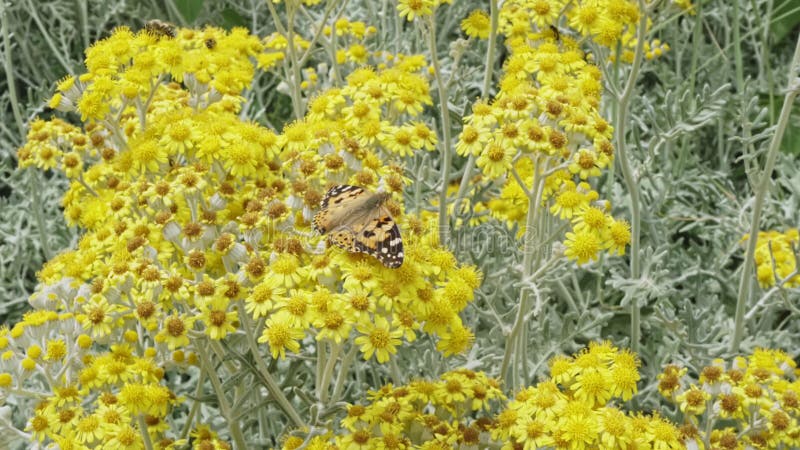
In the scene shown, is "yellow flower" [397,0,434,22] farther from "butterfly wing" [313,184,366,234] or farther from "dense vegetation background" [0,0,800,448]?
"butterfly wing" [313,184,366,234]

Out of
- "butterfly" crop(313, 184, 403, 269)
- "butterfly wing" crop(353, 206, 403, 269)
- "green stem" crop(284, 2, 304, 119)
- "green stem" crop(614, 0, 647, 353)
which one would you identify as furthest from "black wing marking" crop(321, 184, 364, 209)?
"green stem" crop(614, 0, 647, 353)

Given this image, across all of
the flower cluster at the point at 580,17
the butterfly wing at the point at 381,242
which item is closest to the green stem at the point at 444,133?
the flower cluster at the point at 580,17

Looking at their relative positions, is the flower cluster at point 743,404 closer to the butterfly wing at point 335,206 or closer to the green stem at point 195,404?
the butterfly wing at point 335,206

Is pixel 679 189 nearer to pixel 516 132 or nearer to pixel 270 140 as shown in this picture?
pixel 516 132

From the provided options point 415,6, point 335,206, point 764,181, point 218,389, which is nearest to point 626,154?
point 764,181

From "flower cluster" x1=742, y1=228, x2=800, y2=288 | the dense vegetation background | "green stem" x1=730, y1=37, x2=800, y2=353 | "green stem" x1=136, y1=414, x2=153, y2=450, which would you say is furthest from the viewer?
"flower cluster" x1=742, y1=228, x2=800, y2=288

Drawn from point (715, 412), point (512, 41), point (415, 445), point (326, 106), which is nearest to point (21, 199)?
point (326, 106)

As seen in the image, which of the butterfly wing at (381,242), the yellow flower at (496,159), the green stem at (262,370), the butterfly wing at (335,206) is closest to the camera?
the butterfly wing at (381,242)
